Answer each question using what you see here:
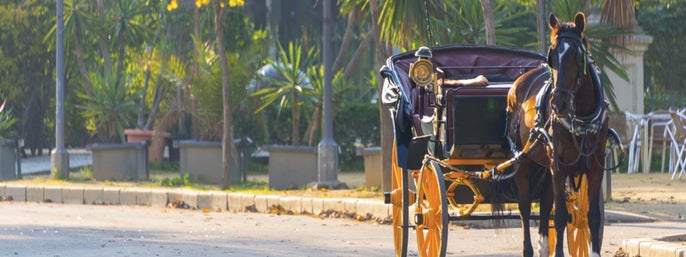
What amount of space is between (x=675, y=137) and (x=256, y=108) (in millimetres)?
8025

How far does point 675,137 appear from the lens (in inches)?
827

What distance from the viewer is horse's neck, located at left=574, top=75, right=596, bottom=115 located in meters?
8.57

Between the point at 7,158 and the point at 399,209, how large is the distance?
48.9 ft

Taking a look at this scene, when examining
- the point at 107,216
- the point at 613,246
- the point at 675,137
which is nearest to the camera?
the point at 613,246

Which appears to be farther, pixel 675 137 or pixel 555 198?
pixel 675 137

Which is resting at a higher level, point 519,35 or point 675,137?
point 519,35

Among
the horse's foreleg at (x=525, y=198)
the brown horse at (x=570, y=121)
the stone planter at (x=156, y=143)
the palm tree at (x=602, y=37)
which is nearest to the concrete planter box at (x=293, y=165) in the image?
the palm tree at (x=602, y=37)

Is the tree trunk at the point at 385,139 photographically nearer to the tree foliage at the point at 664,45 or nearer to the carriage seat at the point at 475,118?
the carriage seat at the point at 475,118

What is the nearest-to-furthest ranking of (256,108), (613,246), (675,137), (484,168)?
1. (484,168)
2. (613,246)
3. (675,137)
4. (256,108)

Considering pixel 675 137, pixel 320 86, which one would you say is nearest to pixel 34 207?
pixel 320 86

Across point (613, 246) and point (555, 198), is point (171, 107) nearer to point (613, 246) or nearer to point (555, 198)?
point (613, 246)

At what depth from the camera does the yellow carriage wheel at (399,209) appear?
1023cm

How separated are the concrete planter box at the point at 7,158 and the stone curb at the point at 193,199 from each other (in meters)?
2.40

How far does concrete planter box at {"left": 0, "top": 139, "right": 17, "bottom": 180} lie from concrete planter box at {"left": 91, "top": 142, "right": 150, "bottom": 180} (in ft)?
6.56
